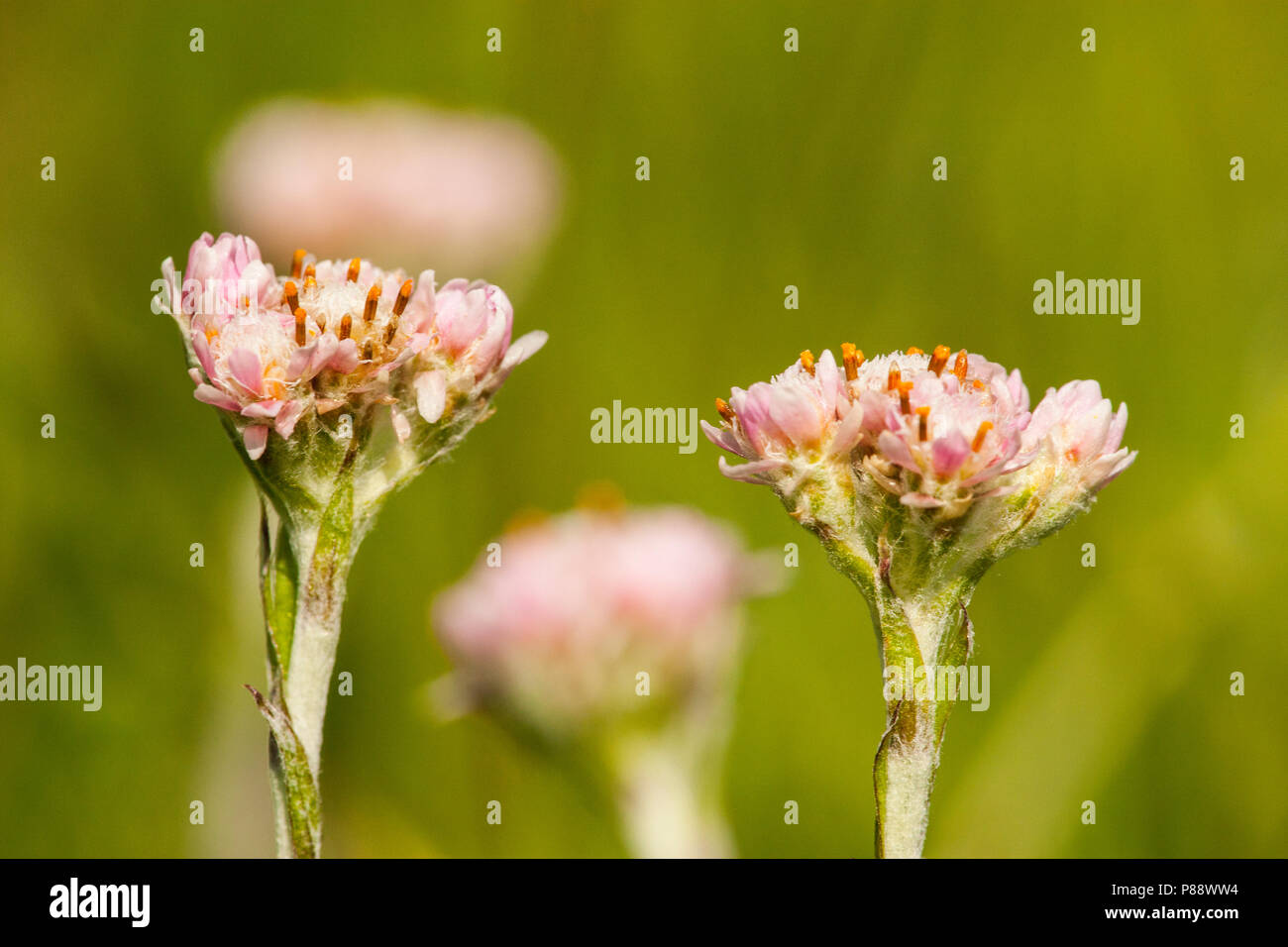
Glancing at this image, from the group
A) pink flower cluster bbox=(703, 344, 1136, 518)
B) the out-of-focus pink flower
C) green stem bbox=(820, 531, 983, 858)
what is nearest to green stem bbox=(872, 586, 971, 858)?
green stem bbox=(820, 531, 983, 858)

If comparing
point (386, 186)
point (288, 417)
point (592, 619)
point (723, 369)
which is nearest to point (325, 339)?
point (288, 417)

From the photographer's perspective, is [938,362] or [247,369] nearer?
[247,369]

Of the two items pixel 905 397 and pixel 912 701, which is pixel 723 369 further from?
pixel 912 701

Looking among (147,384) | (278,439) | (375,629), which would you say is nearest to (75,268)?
(147,384)

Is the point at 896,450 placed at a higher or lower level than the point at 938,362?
lower

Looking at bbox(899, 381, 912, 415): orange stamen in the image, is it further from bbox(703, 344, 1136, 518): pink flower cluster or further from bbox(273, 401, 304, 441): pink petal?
bbox(273, 401, 304, 441): pink petal
